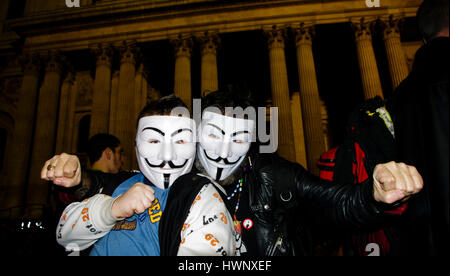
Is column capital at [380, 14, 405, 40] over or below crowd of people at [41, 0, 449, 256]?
over

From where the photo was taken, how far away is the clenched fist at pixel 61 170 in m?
1.56

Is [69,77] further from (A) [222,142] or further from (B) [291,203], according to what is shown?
(B) [291,203]

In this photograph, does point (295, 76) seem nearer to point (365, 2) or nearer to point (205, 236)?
point (365, 2)

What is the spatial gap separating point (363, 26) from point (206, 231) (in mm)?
16372

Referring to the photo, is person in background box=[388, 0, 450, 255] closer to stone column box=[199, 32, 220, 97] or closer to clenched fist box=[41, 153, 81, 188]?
clenched fist box=[41, 153, 81, 188]

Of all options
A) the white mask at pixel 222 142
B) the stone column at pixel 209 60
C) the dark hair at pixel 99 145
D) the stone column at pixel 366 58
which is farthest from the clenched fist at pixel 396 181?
the stone column at pixel 366 58

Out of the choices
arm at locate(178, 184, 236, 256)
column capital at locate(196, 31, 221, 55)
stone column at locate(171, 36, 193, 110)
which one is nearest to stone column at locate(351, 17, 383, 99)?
column capital at locate(196, 31, 221, 55)

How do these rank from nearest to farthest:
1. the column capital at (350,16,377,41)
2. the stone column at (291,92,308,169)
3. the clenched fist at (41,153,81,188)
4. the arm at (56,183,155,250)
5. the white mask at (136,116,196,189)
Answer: the arm at (56,183,155,250), the clenched fist at (41,153,81,188), the white mask at (136,116,196,189), the column capital at (350,16,377,41), the stone column at (291,92,308,169)

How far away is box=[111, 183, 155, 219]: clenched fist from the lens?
4.58 ft

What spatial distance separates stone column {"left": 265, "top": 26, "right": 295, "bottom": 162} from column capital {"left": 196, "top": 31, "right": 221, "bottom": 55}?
3.06 m

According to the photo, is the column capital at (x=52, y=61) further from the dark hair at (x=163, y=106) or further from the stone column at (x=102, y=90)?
the dark hair at (x=163, y=106)

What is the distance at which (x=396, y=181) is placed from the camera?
1357 mm

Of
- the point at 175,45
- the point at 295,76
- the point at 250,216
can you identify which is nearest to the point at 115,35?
the point at 175,45
